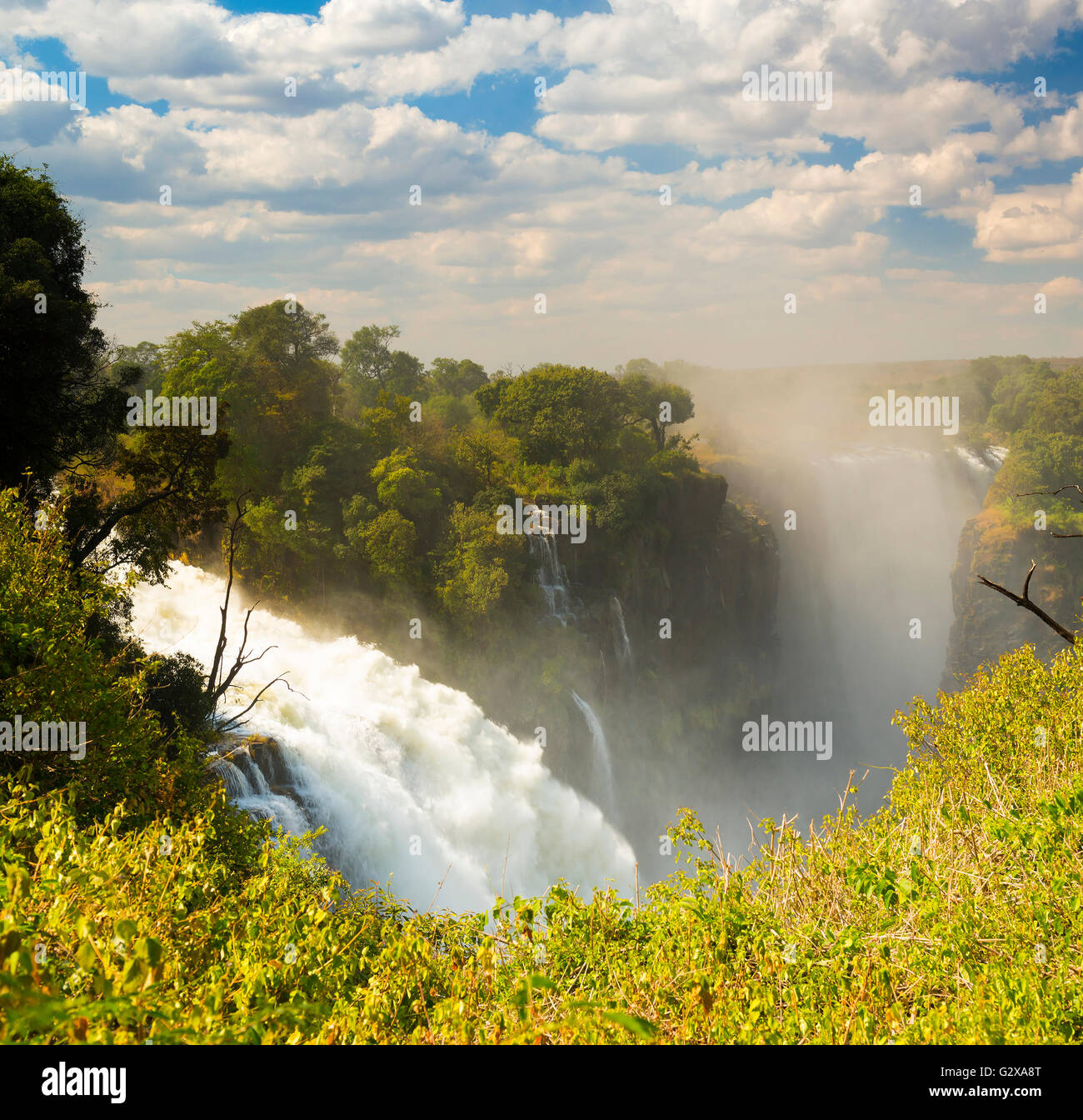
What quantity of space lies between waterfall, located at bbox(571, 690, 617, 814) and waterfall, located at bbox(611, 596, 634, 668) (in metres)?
4.34

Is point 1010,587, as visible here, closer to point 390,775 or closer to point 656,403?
point 656,403

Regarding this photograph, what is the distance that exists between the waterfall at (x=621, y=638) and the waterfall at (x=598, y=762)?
4.34 meters

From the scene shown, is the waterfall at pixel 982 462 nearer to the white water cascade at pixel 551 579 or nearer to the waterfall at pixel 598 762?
the white water cascade at pixel 551 579

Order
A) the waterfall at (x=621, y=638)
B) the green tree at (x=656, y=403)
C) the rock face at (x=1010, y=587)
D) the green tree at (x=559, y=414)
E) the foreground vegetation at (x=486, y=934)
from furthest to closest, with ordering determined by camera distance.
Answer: the rock face at (x=1010, y=587) < the green tree at (x=656, y=403) < the green tree at (x=559, y=414) < the waterfall at (x=621, y=638) < the foreground vegetation at (x=486, y=934)

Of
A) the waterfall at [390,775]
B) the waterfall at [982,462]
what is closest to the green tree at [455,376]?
the waterfall at [390,775]

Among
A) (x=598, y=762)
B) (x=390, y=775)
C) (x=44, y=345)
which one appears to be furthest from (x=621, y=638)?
(x=44, y=345)

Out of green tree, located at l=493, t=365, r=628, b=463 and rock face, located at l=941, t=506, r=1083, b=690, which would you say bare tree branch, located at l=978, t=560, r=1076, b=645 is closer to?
green tree, located at l=493, t=365, r=628, b=463

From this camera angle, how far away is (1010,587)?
169 feet

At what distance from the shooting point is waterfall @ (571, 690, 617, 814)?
34062 millimetres

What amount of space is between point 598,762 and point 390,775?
627 inches

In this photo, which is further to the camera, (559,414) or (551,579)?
(559,414)

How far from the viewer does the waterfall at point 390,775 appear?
58.0 feet
